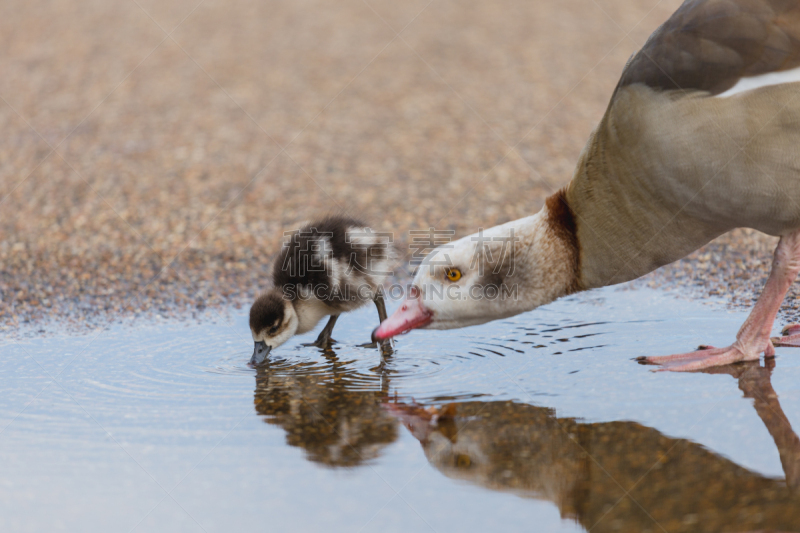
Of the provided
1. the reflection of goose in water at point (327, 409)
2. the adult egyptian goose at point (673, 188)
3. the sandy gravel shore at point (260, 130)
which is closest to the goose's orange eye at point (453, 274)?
the adult egyptian goose at point (673, 188)

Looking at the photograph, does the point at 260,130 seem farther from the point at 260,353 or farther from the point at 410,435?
the point at 410,435

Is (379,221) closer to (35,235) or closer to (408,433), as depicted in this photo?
(35,235)

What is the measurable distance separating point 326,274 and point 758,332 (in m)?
2.76

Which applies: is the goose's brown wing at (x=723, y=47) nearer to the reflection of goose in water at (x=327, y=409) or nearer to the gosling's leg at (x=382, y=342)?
the gosling's leg at (x=382, y=342)

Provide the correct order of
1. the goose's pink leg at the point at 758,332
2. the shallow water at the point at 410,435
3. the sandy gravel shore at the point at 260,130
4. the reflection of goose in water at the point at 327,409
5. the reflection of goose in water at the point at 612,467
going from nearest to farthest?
the reflection of goose in water at the point at 612,467 < the shallow water at the point at 410,435 < the reflection of goose in water at the point at 327,409 < the goose's pink leg at the point at 758,332 < the sandy gravel shore at the point at 260,130

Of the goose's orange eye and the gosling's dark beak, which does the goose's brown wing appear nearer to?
the goose's orange eye

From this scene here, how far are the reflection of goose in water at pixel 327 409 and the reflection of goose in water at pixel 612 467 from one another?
0.17 meters

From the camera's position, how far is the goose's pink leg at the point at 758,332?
4441 mm

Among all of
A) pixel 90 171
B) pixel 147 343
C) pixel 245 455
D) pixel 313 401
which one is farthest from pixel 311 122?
pixel 245 455

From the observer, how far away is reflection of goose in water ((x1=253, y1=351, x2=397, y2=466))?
3.77m

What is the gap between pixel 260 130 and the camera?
10.0 m

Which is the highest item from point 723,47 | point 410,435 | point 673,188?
point 723,47

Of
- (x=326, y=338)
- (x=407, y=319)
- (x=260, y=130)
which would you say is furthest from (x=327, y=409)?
(x=260, y=130)

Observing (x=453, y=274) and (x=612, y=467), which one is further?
(x=453, y=274)
